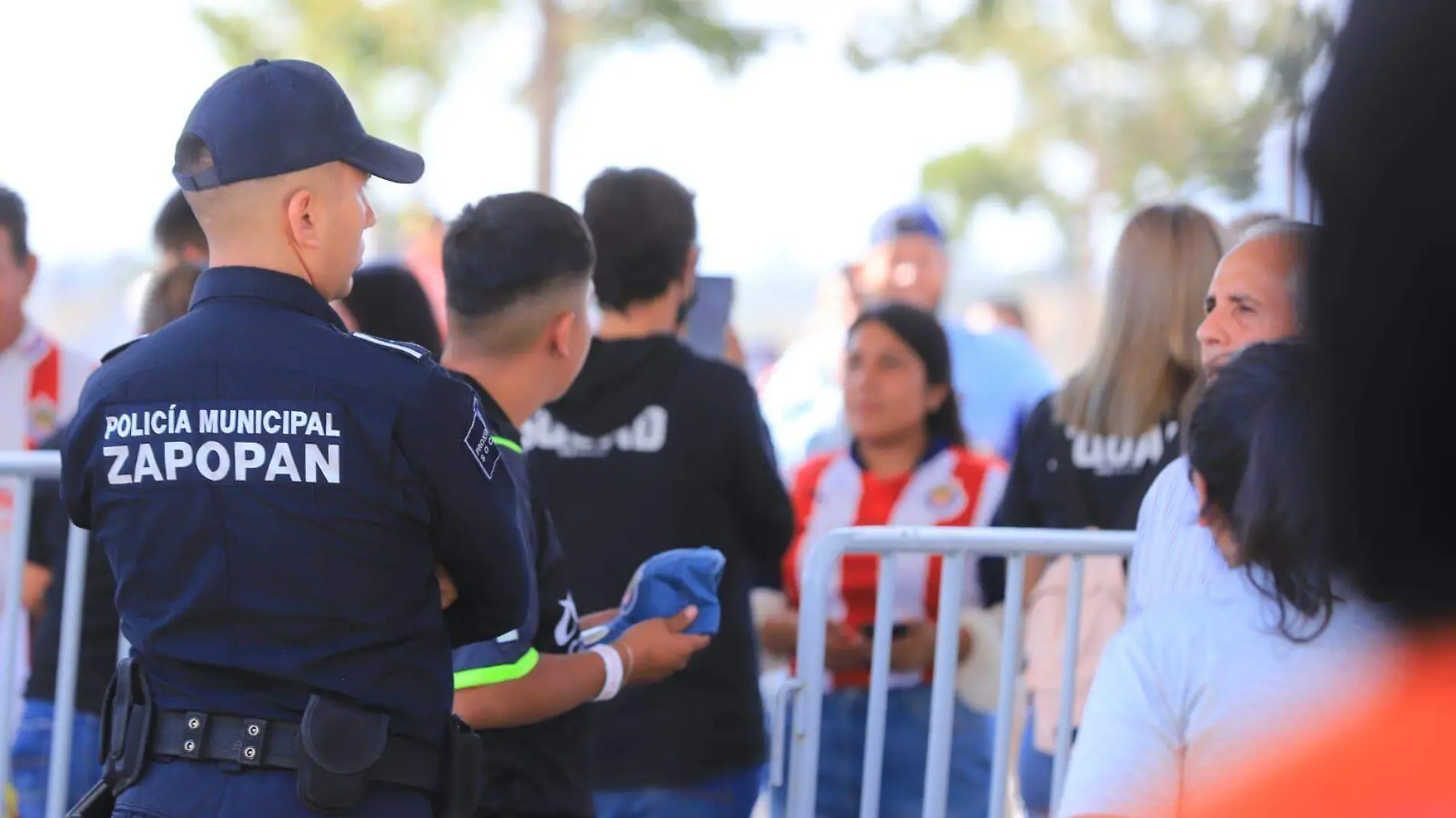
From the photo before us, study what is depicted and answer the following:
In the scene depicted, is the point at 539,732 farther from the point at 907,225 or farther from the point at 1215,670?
the point at 907,225

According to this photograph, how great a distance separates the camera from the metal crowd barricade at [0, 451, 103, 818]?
3.46m

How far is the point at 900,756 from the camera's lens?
404 centimetres

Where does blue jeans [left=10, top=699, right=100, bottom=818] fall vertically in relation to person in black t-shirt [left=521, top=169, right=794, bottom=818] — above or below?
below

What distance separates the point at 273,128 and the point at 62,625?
1.91 m

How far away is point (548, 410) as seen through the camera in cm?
342

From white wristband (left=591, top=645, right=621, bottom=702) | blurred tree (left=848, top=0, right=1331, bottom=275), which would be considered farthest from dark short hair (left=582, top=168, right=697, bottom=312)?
blurred tree (left=848, top=0, right=1331, bottom=275)

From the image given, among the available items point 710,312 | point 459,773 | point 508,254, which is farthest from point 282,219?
point 710,312

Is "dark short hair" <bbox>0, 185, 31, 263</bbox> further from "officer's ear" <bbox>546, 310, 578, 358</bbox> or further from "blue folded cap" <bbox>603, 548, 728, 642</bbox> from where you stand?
"blue folded cap" <bbox>603, 548, 728, 642</bbox>

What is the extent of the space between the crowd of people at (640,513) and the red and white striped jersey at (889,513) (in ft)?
0.04

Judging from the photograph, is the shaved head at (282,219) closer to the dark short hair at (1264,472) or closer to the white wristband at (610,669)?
the white wristband at (610,669)

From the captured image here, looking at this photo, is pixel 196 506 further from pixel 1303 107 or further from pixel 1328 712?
pixel 1303 107

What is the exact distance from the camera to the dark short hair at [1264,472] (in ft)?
4.23

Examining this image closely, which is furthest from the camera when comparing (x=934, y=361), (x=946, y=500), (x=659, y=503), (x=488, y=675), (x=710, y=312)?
(x=934, y=361)

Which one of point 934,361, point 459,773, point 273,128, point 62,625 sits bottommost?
point 62,625
